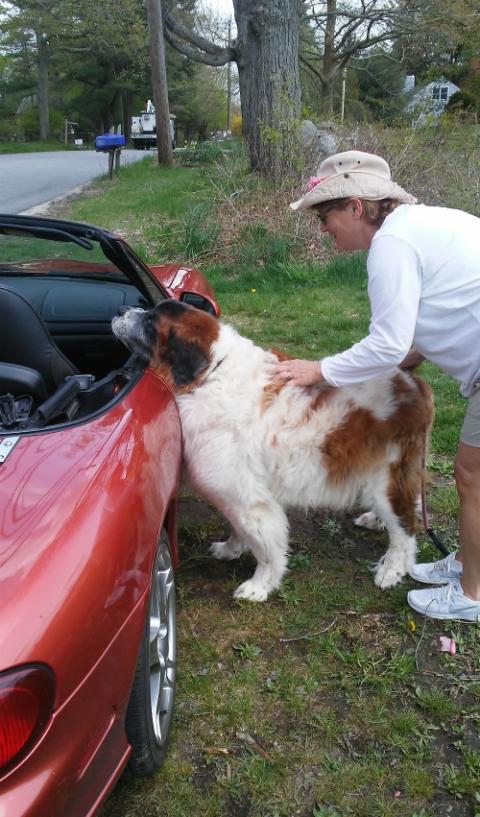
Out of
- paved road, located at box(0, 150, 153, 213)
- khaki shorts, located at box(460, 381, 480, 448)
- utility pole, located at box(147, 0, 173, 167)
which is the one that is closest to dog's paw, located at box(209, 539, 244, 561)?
khaki shorts, located at box(460, 381, 480, 448)

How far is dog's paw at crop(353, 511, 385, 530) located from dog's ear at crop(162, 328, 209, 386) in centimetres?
143

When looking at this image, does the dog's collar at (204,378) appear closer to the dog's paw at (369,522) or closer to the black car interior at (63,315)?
the black car interior at (63,315)

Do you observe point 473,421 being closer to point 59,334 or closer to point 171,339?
point 171,339

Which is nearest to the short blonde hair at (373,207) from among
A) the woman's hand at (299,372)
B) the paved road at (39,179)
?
the woman's hand at (299,372)

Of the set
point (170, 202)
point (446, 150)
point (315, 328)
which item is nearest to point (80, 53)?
point (170, 202)

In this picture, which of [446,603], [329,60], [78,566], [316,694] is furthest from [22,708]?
[329,60]

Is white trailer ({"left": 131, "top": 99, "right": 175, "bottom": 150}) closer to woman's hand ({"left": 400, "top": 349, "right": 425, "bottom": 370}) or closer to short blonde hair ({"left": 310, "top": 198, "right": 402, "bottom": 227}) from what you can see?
woman's hand ({"left": 400, "top": 349, "right": 425, "bottom": 370})

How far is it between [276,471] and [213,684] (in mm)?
925

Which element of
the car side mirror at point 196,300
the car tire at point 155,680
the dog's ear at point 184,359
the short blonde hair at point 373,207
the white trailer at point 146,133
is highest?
the white trailer at point 146,133

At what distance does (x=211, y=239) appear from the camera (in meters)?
9.48

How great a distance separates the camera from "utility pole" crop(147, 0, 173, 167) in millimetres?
18266

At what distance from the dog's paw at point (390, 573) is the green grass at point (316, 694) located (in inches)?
1.8

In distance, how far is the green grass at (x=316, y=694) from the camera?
217 cm

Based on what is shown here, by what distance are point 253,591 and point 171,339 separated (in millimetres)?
1254
